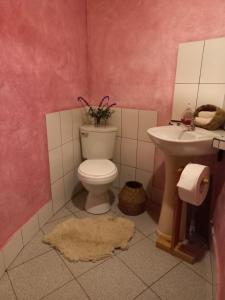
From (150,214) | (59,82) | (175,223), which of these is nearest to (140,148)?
(150,214)

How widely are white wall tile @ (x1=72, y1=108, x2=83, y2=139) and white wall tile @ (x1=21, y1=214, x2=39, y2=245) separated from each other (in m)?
0.83

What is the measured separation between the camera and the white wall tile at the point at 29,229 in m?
1.49

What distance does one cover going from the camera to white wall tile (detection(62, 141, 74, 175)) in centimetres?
190

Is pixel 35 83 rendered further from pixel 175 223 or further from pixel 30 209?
pixel 175 223

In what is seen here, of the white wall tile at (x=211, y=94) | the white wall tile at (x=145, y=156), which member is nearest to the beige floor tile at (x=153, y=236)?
the white wall tile at (x=145, y=156)

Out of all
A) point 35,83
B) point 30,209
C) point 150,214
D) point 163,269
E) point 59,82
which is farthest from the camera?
point 150,214

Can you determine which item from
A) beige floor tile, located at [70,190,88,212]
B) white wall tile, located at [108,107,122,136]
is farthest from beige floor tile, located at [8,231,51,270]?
white wall tile, located at [108,107,122,136]

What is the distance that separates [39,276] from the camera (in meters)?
1.28

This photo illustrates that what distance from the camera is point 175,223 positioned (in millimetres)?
1381

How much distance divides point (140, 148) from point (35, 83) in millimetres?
1092

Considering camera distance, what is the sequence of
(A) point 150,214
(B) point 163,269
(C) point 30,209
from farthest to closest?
(A) point 150,214 < (C) point 30,209 < (B) point 163,269

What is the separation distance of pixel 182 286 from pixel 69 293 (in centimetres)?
67

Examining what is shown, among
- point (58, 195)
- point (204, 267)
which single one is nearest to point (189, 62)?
point (204, 267)

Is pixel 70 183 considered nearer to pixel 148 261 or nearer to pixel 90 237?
pixel 90 237
